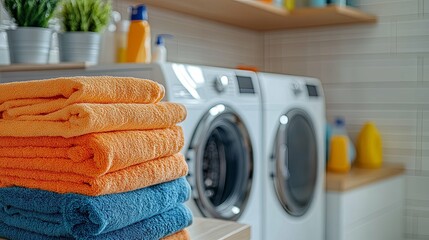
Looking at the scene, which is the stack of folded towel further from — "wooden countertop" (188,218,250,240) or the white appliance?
the white appliance

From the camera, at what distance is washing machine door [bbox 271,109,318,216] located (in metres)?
2.01

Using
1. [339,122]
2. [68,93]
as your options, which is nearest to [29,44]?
[68,93]

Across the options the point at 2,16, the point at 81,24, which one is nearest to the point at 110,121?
the point at 81,24

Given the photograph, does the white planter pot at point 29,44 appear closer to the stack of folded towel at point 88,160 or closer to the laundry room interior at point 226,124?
the laundry room interior at point 226,124

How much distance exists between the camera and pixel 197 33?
2.67 metres

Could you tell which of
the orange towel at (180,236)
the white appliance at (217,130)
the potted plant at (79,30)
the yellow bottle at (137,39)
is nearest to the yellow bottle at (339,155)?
the white appliance at (217,130)

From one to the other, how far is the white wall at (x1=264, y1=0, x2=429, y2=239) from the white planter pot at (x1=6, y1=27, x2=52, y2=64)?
6.12 ft

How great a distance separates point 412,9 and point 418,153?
2.42ft

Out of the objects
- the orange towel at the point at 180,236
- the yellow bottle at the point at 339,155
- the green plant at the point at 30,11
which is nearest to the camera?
the orange towel at the point at 180,236

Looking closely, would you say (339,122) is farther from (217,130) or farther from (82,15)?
(82,15)

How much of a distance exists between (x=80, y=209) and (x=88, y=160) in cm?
7

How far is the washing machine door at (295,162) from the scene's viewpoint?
6.59ft

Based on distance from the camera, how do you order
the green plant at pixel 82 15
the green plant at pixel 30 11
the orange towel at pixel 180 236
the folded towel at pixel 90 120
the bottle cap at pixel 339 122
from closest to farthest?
the folded towel at pixel 90 120 < the orange towel at pixel 180 236 < the green plant at pixel 30 11 < the green plant at pixel 82 15 < the bottle cap at pixel 339 122

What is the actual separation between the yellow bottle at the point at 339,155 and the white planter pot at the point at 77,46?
1.49m
